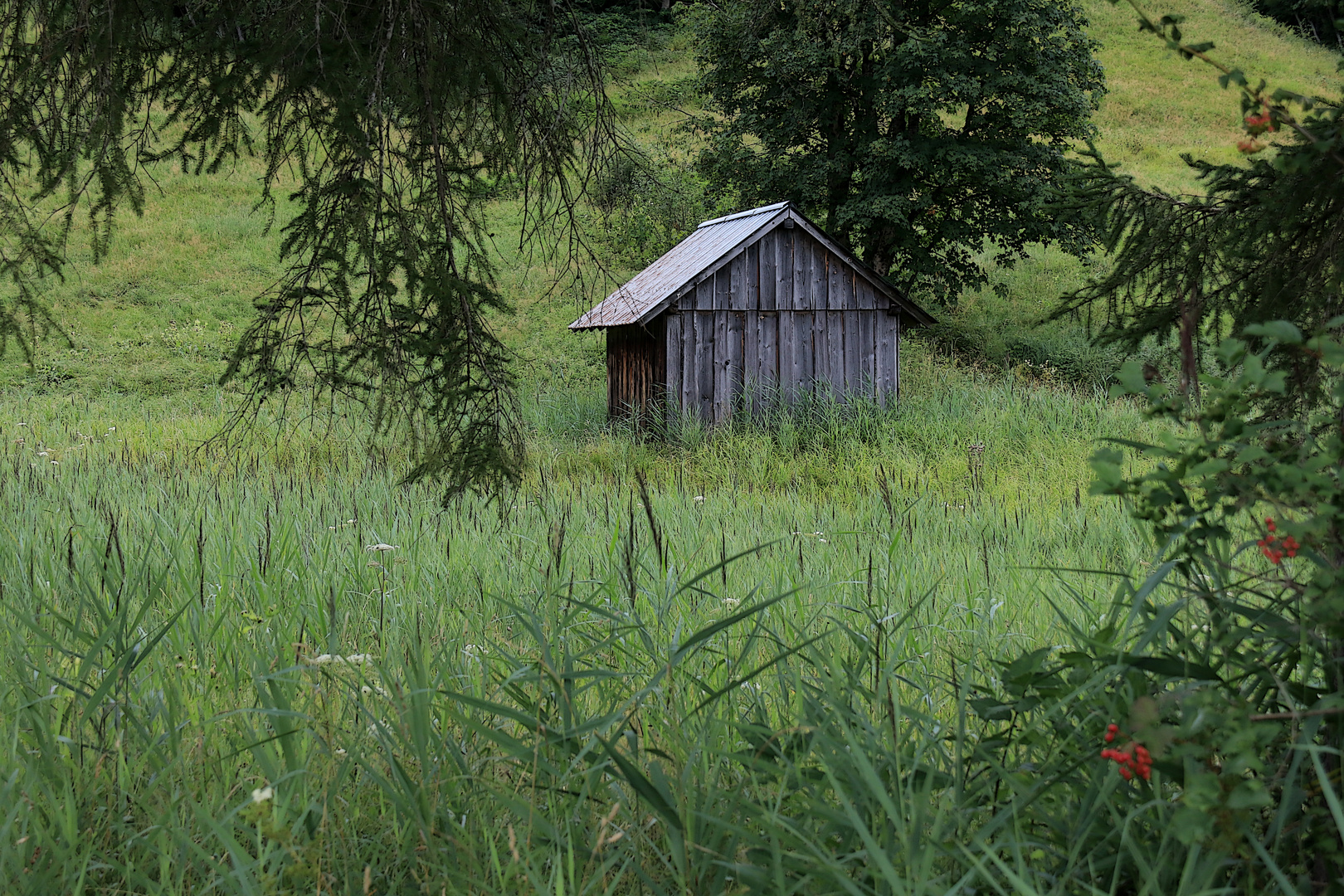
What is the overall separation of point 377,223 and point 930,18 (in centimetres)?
1816

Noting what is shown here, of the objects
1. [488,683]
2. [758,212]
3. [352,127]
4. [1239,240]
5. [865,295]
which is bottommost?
[488,683]

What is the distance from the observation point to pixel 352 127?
125 inches

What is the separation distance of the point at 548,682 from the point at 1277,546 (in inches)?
64.9

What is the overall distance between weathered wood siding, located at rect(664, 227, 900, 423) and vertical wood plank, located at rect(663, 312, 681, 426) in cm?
1

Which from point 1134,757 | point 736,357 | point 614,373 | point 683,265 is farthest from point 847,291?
point 1134,757

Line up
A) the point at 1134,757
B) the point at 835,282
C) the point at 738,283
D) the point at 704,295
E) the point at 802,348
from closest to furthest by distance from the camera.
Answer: the point at 1134,757
the point at 704,295
the point at 738,283
the point at 802,348
the point at 835,282

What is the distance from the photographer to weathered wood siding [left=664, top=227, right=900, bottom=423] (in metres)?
13.3

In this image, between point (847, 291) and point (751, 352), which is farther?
point (847, 291)

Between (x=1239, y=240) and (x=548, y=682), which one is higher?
(x=1239, y=240)

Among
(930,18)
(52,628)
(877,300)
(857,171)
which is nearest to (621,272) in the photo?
(857,171)

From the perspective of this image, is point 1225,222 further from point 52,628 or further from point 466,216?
point 52,628

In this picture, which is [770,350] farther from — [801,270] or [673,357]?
[673,357]

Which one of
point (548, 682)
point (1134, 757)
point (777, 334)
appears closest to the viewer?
point (1134, 757)

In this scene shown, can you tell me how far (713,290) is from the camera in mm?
A: 13383
